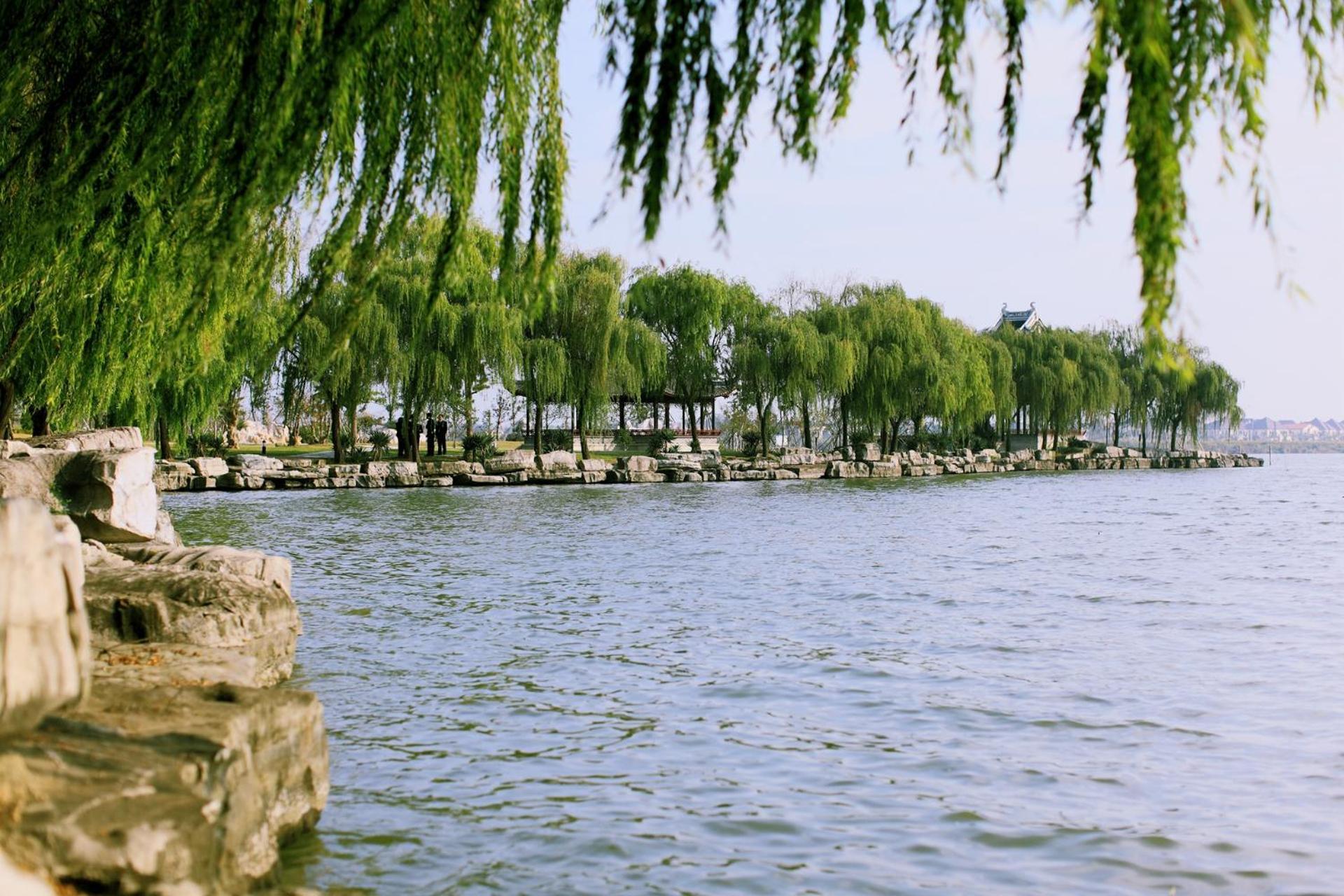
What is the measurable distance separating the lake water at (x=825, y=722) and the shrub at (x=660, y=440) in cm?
3056

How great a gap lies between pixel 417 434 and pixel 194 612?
1330 inches

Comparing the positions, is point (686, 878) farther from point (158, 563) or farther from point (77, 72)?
point (158, 563)

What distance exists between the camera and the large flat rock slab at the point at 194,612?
22.1 ft

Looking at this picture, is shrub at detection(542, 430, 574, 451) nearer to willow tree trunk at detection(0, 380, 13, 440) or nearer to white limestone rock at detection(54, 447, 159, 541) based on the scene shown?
willow tree trunk at detection(0, 380, 13, 440)

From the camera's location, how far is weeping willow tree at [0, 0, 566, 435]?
4.56 meters

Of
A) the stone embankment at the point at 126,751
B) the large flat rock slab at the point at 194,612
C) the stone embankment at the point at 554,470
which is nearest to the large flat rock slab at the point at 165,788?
the stone embankment at the point at 126,751

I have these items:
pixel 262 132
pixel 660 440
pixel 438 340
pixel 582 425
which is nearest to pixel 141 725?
pixel 262 132

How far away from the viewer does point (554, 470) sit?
39.1m

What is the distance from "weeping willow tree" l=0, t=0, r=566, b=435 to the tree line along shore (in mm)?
10667

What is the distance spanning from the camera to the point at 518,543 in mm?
19109

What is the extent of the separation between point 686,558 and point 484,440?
2793cm

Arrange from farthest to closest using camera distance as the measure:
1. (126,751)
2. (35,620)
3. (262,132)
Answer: (262,132)
(126,751)
(35,620)

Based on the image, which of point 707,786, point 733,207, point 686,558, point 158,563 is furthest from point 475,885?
point 686,558

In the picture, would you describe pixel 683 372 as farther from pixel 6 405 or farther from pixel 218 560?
pixel 218 560
